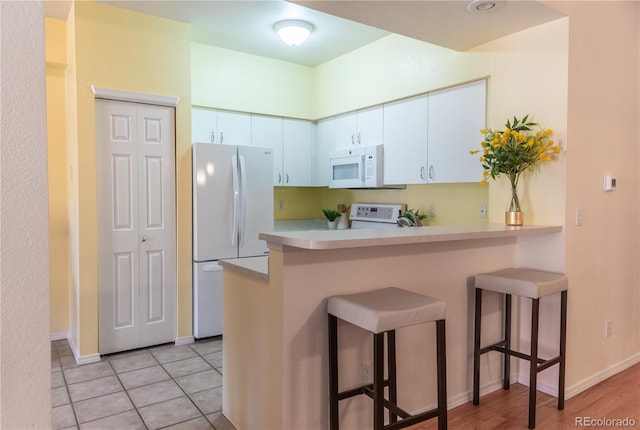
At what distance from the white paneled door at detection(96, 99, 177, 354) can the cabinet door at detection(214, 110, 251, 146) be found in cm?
69

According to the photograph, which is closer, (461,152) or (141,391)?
(141,391)

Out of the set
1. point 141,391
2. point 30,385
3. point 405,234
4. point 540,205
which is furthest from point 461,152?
point 30,385

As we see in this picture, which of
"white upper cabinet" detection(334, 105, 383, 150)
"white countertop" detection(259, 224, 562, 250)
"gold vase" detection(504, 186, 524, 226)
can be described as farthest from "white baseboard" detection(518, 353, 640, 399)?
"white upper cabinet" detection(334, 105, 383, 150)

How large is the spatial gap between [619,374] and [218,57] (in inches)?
165

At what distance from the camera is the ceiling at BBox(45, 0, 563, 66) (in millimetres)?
2363

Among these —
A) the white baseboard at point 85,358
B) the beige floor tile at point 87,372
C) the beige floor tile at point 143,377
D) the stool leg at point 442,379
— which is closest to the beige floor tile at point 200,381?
the beige floor tile at point 143,377

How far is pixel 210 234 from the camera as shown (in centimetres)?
373

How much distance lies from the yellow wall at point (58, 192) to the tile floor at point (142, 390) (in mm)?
403

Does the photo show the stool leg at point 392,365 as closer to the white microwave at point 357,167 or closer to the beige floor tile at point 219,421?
the beige floor tile at point 219,421

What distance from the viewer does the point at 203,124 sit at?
416 cm

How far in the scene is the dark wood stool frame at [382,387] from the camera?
1.76m

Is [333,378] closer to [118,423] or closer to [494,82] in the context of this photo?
[118,423]

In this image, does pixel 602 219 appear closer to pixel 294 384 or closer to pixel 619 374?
pixel 619 374

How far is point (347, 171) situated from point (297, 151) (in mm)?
723
